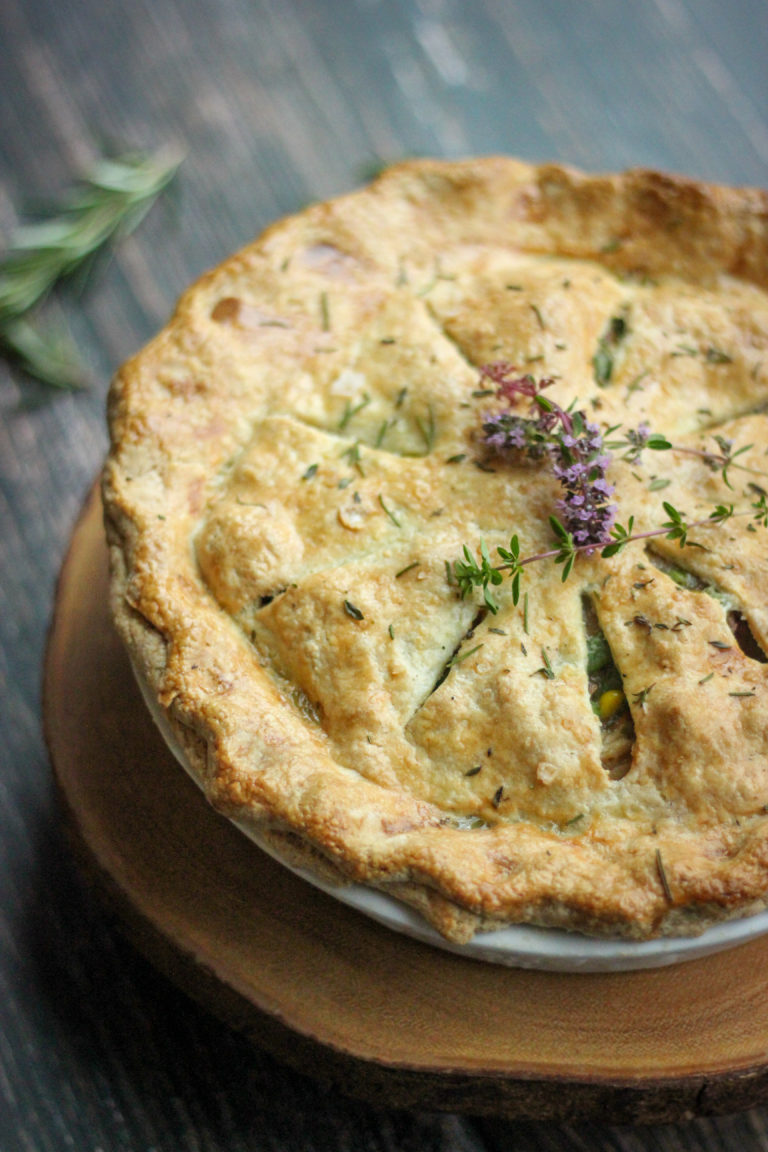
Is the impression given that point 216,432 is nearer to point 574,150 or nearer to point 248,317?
point 248,317

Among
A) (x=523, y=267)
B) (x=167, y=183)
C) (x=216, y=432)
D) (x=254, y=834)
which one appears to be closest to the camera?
(x=254, y=834)

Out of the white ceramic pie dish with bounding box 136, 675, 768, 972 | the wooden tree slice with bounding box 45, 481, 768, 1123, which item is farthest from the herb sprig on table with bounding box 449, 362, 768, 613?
the wooden tree slice with bounding box 45, 481, 768, 1123

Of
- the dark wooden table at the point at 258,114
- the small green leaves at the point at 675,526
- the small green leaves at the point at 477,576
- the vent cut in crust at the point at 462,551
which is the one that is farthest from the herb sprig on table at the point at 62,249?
the small green leaves at the point at 675,526

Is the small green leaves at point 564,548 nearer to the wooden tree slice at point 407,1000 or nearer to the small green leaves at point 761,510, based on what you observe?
the small green leaves at point 761,510

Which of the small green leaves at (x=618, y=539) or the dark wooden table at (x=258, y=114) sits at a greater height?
the dark wooden table at (x=258, y=114)

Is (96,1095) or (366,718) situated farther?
(96,1095)

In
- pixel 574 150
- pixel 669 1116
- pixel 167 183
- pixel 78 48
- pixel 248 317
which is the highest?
pixel 78 48

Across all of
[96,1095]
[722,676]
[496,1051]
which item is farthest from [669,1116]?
[96,1095]
